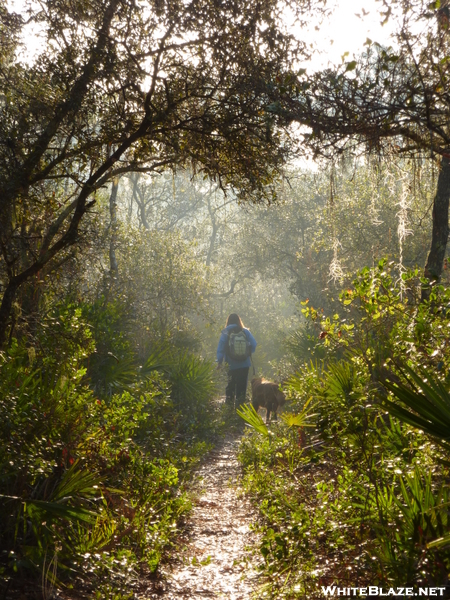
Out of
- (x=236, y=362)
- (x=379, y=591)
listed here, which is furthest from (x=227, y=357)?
(x=379, y=591)

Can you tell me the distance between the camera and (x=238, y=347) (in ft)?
39.5

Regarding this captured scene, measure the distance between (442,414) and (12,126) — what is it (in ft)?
17.7

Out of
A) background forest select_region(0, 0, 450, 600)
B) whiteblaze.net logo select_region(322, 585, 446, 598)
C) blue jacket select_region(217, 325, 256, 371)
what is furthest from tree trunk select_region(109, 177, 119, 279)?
whiteblaze.net logo select_region(322, 585, 446, 598)

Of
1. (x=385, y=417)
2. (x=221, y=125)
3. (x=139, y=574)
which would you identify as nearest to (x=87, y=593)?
(x=139, y=574)

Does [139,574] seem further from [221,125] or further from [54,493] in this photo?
[221,125]

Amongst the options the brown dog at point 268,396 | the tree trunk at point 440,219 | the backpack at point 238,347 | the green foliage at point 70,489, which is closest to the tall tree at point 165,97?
the green foliage at point 70,489

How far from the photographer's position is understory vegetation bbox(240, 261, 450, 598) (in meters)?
2.86

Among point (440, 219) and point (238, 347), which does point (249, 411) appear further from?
point (238, 347)

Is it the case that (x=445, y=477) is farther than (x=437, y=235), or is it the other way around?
(x=437, y=235)

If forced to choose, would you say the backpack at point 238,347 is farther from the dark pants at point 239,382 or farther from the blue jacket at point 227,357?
the dark pants at point 239,382

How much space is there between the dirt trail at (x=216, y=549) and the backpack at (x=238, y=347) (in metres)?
4.45

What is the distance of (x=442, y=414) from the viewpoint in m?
2.46

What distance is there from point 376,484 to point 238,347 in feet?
27.8

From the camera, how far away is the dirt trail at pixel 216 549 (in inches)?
160
